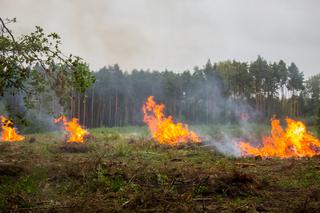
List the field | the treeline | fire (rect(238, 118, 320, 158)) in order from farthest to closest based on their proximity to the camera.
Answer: the treeline → fire (rect(238, 118, 320, 158)) → the field

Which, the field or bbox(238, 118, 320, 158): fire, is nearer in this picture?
the field

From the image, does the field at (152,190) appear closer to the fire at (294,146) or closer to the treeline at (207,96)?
the fire at (294,146)

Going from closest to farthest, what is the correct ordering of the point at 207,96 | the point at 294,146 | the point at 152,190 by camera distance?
the point at 152,190, the point at 294,146, the point at 207,96

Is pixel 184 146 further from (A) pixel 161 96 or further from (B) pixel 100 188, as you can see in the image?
(A) pixel 161 96

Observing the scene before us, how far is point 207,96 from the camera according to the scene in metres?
68.4

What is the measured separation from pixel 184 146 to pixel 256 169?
10.6 meters

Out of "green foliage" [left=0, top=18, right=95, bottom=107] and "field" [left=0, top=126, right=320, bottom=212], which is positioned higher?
"green foliage" [left=0, top=18, right=95, bottom=107]

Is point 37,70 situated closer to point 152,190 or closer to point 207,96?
point 152,190

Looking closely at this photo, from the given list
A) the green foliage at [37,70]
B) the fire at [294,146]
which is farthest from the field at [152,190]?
the fire at [294,146]

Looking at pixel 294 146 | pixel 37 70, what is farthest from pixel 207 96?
pixel 37 70

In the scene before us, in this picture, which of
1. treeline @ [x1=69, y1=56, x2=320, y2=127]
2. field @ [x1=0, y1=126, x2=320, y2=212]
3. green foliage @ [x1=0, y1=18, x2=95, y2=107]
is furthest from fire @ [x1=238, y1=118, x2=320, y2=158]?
treeline @ [x1=69, y1=56, x2=320, y2=127]

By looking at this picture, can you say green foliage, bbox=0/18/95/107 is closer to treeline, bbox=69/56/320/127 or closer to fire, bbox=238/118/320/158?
fire, bbox=238/118/320/158

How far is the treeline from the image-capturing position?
2586 inches

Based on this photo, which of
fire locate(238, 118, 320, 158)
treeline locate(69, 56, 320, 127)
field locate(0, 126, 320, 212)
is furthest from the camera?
treeline locate(69, 56, 320, 127)
